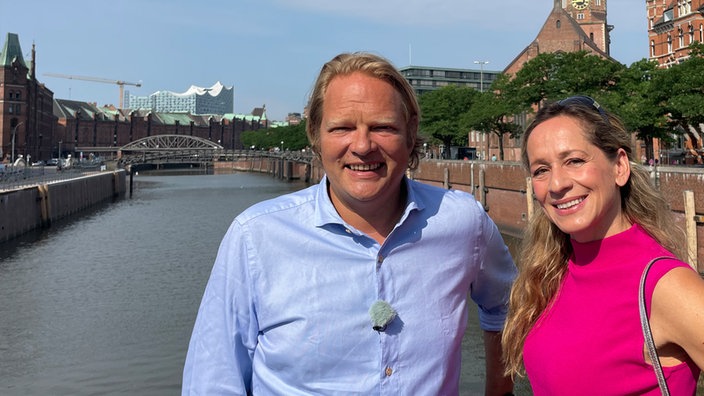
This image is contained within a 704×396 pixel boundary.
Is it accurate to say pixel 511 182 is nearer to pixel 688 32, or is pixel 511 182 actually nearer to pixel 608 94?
pixel 608 94

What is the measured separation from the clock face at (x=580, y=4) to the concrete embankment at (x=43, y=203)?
63.3 metres

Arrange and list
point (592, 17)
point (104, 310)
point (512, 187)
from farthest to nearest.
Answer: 1. point (592, 17)
2. point (512, 187)
3. point (104, 310)

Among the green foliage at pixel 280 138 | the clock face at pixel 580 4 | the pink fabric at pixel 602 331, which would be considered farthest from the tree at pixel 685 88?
the clock face at pixel 580 4

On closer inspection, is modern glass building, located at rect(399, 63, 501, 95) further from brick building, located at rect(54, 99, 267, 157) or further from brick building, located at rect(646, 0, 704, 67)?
brick building, located at rect(646, 0, 704, 67)

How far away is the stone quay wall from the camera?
15945mm

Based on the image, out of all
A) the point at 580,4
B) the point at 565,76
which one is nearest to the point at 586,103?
the point at 565,76

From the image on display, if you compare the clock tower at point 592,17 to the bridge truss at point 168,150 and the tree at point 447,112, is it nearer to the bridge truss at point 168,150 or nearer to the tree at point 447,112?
the tree at point 447,112

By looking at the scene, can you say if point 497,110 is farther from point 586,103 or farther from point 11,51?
point 11,51

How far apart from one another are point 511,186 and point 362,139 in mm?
25723

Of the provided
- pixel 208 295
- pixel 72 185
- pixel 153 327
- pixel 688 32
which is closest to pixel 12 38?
pixel 72 185

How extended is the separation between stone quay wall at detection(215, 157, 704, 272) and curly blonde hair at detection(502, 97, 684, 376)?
7.32m

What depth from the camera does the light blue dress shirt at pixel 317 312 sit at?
2.20 metres

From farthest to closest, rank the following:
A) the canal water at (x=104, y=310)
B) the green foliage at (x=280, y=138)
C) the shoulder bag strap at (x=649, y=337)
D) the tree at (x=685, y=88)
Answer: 1. the green foliage at (x=280, y=138)
2. the tree at (x=685, y=88)
3. the canal water at (x=104, y=310)
4. the shoulder bag strap at (x=649, y=337)

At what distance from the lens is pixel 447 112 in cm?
4872
